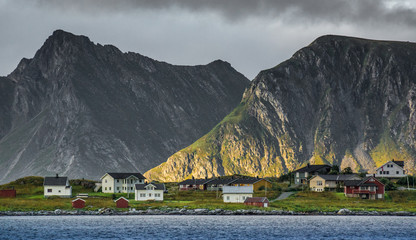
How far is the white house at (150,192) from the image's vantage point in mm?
153250

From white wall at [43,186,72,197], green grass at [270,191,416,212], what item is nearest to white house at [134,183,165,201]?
white wall at [43,186,72,197]

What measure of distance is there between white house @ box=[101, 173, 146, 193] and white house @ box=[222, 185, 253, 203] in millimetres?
34078

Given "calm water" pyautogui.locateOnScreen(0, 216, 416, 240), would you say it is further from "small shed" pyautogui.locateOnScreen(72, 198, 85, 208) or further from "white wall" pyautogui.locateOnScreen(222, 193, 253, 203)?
"white wall" pyautogui.locateOnScreen(222, 193, 253, 203)

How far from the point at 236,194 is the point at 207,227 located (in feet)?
168

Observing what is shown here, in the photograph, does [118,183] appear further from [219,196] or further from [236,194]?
[236,194]

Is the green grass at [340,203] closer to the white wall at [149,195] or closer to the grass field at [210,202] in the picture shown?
the grass field at [210,202]

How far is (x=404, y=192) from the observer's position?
157375 millimetres

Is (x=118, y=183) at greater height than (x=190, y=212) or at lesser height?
Answer: greater

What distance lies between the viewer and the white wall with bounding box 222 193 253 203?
152 m

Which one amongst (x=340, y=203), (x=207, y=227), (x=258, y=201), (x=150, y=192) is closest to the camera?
(x=207, y=227)

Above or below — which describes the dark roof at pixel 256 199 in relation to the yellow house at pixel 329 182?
below

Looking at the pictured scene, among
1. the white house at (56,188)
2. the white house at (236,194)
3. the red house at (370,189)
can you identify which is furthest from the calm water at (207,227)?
the white house at (56,188)

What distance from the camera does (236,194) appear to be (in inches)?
6019

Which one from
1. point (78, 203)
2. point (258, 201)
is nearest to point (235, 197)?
point (258, 201)
